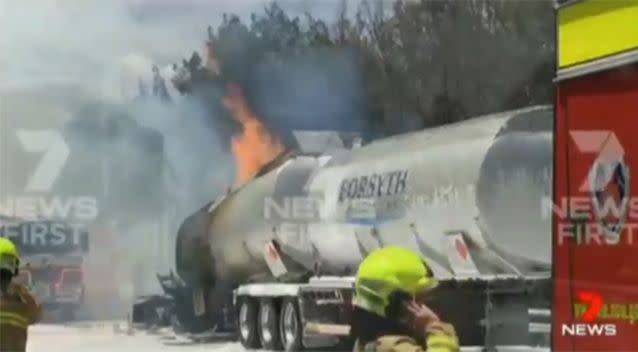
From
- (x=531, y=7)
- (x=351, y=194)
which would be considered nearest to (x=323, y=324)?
(x=351, y=194)

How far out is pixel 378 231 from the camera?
5.08 meters

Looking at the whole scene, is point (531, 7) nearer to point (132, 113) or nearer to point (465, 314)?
point (465, 314)

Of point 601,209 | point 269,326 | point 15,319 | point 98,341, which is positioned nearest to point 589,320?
point 601,209

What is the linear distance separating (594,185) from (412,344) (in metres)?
1.34

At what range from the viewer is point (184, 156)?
5016mm

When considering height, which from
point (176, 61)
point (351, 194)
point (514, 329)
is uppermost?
point (176, 61)

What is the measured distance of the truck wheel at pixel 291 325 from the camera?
16.8 feet

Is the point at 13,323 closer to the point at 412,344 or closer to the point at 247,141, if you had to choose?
the point at 247,141

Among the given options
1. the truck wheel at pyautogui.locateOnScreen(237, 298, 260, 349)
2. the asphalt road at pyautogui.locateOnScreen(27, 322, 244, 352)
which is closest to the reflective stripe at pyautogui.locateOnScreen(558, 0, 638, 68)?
the truck wheel at pyautogui.locateOnScreen(237, 298, 260, 349)

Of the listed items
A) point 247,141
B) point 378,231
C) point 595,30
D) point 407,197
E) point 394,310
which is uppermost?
point 595,30

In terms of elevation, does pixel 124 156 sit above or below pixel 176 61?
below

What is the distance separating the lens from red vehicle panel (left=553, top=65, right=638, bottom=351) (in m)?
5.15

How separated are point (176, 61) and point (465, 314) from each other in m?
1.25

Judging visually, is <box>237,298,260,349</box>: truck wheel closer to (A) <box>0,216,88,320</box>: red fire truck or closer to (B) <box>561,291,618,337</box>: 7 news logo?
(A) <box>0,216,88,320</box>: red fire truck
